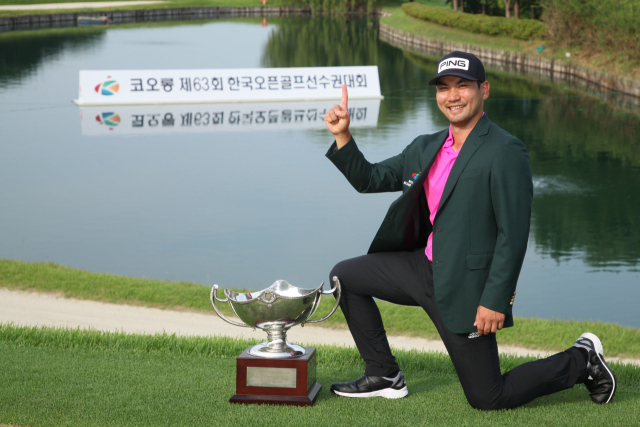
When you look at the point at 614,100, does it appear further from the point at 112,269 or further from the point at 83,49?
the point at 83,49

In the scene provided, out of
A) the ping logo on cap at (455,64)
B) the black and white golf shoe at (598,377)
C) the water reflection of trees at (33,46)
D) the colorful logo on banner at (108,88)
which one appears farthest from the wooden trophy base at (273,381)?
the water reflection of trees at (33,46)

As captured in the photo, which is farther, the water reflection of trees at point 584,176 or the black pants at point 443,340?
the water reflection of trees at point 584,176

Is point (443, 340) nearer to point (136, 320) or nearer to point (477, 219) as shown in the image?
point (477, 219)

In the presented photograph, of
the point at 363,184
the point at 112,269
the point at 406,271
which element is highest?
the point at 363,184

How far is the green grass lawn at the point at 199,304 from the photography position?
6680mm

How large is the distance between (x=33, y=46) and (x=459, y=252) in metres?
42.9

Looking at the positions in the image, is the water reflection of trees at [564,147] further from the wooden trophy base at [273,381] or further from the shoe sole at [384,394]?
the wooden trophy base at [273,381]

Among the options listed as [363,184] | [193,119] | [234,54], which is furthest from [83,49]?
[363,184]

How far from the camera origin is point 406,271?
13.2 feet

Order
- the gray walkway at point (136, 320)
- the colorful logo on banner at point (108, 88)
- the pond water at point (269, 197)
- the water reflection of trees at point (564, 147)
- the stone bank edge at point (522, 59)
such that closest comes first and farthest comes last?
the gray walkway at point (136, 320), the pond water at point (269, 197), the water reflection of trees at point (564, 147), the colorful logo on banner at point (108, 88), the stone bank edge at point (522, 59)

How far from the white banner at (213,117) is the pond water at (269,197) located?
0.19m

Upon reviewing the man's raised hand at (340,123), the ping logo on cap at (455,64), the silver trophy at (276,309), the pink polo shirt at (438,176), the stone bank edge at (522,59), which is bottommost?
the stone bank edge at (522,59)

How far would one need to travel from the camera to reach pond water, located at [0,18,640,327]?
995 cm

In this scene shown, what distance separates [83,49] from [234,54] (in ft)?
30.3
